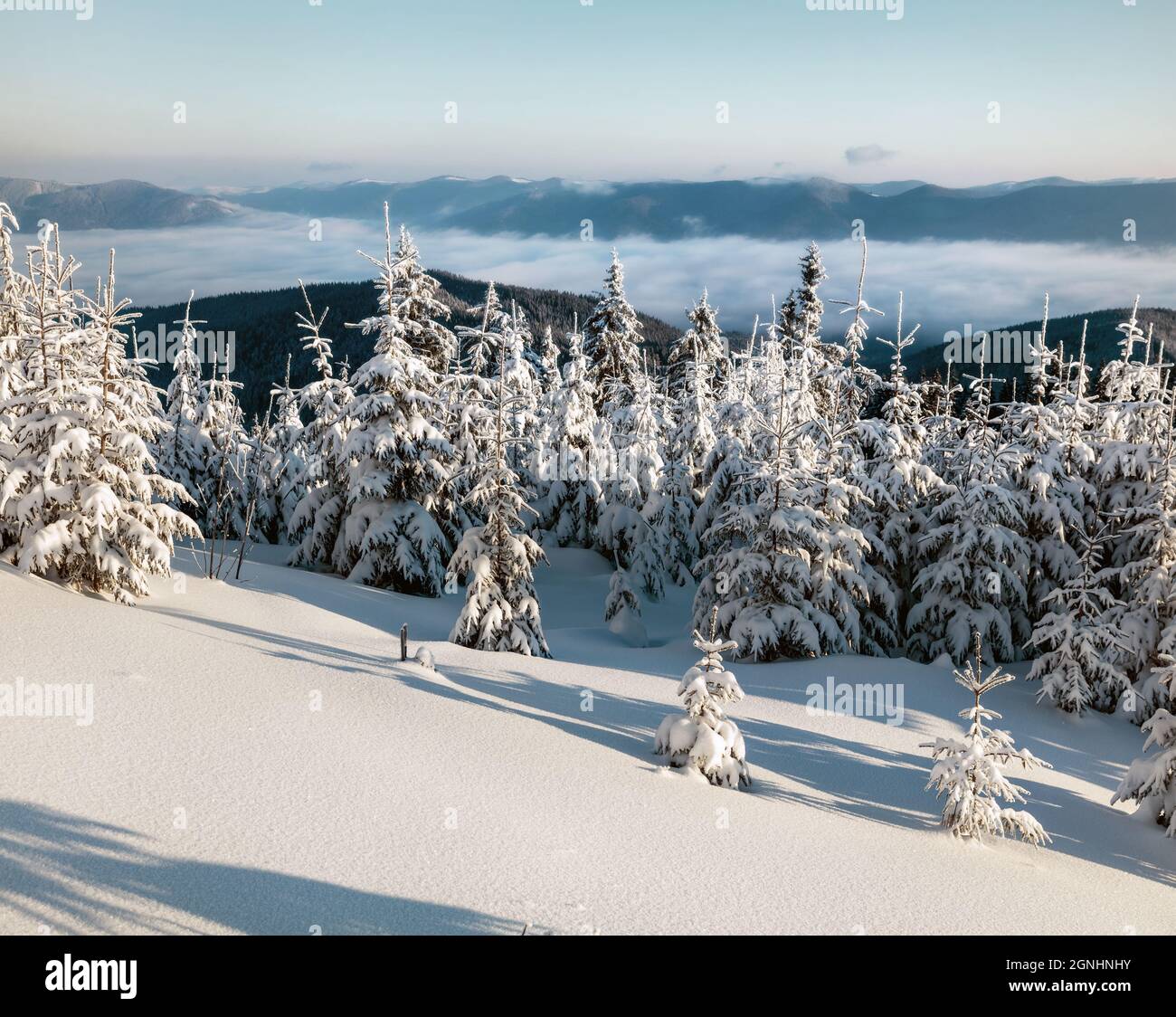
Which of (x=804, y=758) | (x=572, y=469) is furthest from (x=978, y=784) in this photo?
(x=572, y=469)

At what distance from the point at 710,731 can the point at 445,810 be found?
12.5ft

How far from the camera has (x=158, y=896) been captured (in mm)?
6578

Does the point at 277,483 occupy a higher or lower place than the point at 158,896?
higher

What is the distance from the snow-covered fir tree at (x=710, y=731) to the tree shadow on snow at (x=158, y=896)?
442cm

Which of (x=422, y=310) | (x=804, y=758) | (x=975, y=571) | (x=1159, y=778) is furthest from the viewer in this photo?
(x=422, y=310)

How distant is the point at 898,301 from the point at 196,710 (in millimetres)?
19152

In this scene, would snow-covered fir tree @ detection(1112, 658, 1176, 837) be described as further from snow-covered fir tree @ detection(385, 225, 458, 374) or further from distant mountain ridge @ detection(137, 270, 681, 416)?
distant mountain ridge @ detection(137, 270, 681, 416)

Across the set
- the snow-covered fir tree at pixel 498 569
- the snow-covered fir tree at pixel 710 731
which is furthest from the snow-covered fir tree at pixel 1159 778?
the snow-covered fir tree at pixel 498 569

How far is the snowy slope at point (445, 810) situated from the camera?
23.0 feet

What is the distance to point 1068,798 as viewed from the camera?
1249 cm

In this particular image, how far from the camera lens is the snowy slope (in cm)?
701

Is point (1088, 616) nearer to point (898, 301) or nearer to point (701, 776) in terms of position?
point (898, 301)

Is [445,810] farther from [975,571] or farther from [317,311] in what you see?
[317,311]

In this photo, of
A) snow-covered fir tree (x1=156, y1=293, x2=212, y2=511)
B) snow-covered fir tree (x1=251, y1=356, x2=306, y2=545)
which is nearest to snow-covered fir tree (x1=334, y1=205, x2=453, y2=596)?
snow-covered fir tree (x1=251, y1=356, x2=306, y2=545)
